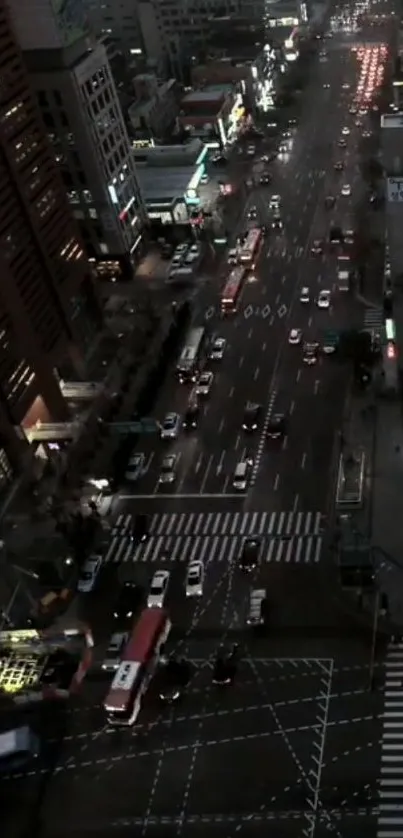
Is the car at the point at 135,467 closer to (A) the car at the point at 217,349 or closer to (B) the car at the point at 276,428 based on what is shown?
(B) the car at the point at 276,428

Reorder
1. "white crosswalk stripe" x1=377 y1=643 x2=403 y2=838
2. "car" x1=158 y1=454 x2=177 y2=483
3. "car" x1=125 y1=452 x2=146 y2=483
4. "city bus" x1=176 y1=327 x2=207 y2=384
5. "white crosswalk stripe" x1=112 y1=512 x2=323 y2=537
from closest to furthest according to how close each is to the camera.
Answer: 1. "white crosswalk stripe" x1=377 y1=643 x2=403 y2=838
2. "white crosswalk stripe" x1=112 y1=512 x2=323 y2=537
3. "car" x1=158 y1=454 x2=177 y2=483
4. "car" x1=125 y1=452 x2=146 y2=483
5. "city bus" x1=176 y1=327 x2=207 y2=384

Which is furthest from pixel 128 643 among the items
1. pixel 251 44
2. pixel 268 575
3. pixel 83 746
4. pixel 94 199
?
pixel 251 44

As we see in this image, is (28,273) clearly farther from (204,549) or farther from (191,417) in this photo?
(204,549)

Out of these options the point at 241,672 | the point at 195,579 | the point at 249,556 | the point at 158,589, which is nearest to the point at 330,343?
the point at 249,556

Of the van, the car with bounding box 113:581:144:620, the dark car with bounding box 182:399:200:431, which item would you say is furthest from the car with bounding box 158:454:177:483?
the van

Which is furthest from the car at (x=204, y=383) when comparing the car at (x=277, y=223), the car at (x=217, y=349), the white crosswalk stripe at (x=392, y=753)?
the car at (x=277, y=223)

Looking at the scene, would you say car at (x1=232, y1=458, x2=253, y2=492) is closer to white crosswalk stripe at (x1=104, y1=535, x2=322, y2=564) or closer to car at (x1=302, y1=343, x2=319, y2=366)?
white crosswalk stripe at (x1=104, y1=535, x2=322, y2=564)

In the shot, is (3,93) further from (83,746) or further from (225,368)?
(83,746)
